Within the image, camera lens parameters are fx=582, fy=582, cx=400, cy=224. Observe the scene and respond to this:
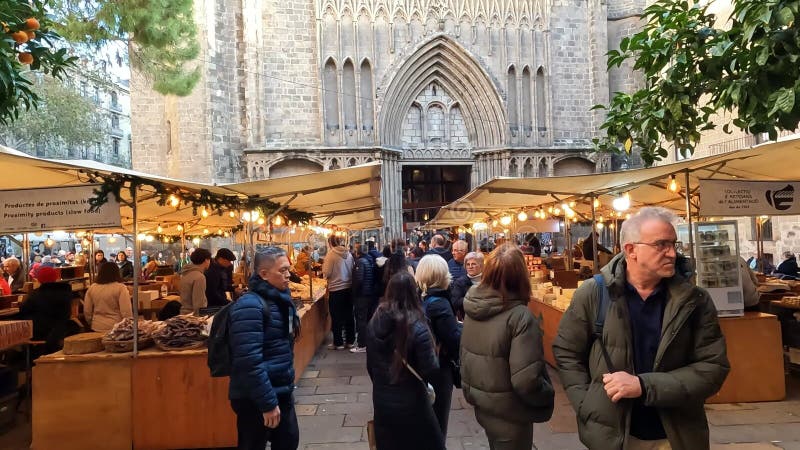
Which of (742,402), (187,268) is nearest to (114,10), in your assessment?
(187,268)

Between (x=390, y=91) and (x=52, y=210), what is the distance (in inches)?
744

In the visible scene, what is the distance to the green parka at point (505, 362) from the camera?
2707mm

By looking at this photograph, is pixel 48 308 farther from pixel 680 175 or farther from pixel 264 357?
pixel 680 175

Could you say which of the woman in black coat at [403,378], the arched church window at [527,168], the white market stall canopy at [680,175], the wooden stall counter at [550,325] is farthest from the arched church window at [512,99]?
the woman in black coat at [403,378]

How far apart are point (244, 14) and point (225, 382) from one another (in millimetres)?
Answer: 19122

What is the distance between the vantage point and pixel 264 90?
70.0 ft

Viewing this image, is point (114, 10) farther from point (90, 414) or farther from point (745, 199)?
point (745, 199)

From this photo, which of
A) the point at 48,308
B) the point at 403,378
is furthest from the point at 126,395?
the point at 403,378

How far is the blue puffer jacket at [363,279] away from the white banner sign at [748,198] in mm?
4427

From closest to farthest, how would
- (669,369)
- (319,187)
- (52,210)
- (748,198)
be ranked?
(669,369), (52,210), (748,198), (319,187)

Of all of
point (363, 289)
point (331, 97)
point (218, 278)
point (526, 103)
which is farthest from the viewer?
point (526, 103)

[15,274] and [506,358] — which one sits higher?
[15,274]

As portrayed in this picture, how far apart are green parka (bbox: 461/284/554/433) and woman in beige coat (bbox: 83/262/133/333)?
13.0 ft

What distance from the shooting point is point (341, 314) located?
8758 mm
